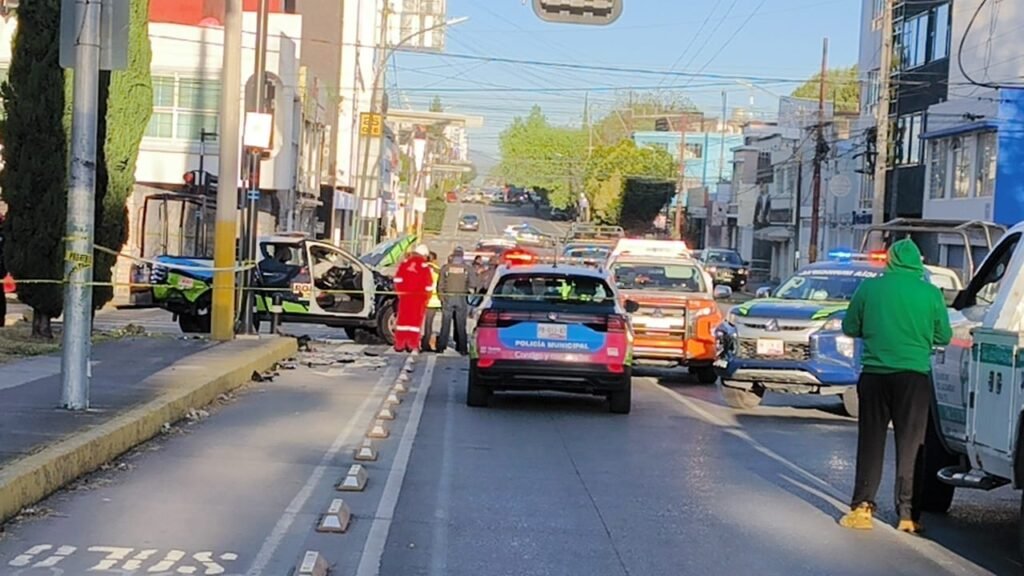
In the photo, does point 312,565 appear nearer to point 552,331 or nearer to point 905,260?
point 905,260

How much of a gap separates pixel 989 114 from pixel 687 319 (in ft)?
88.8

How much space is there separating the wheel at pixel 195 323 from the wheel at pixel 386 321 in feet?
9.65

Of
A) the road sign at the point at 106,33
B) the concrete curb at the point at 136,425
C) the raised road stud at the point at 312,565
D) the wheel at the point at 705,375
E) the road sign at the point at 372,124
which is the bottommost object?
the wheel at the point at 705,375

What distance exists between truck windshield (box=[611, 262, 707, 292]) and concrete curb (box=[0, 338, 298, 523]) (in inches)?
211

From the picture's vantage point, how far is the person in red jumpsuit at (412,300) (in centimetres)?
2280

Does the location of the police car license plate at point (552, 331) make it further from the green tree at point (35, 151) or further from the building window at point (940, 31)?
the building window at point (940, 31)

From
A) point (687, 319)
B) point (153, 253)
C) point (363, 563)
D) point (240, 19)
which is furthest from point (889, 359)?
point (153, 253)

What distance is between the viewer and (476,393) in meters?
15.6

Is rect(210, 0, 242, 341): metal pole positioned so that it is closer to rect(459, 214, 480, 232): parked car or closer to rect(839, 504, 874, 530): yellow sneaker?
rect(839, 504, 874, 530): yellow sneaker

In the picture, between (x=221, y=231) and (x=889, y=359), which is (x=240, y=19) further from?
(x=889, y=359)

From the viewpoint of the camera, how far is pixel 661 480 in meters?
11.2

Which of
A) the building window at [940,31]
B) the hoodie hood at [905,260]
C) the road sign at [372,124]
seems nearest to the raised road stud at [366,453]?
the hoodie hood at [905,260]

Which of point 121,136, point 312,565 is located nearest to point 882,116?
point 121,136

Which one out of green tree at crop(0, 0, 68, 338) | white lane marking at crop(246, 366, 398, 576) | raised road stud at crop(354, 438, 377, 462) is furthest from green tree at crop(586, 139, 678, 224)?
raised road stud at crop(354, 438, 377, 462)
